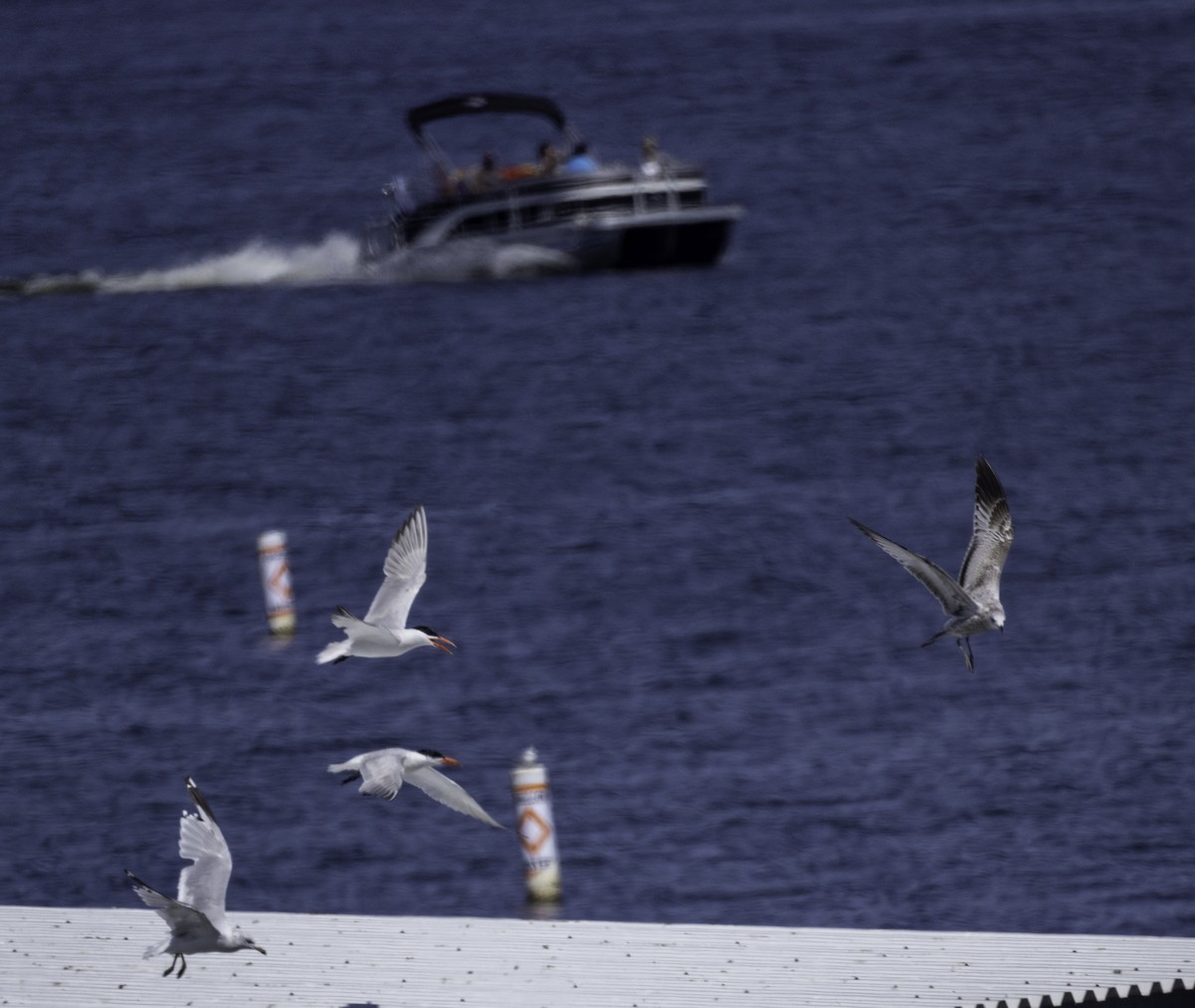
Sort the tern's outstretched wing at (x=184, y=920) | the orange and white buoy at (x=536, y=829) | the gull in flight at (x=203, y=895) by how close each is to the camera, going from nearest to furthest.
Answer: the tern's outstretched wing at (x=184, y=920) → the gull in flight at (x=203, y=895) → the orange and white buoy at (x=536, y=829)

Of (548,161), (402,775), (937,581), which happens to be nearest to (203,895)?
(402,775)

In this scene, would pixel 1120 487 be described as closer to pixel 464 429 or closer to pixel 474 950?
pixel 464 429

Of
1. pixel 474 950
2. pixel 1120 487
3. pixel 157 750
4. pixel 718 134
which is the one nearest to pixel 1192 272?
pixel 1120 487

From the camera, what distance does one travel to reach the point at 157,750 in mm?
22719

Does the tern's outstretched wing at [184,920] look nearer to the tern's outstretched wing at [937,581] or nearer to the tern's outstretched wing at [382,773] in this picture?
the tern's outstretched wing at [382,773]

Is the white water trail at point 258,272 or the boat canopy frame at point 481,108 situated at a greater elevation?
the boat canopy frame at point 481,108

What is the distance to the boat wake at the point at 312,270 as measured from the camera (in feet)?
156

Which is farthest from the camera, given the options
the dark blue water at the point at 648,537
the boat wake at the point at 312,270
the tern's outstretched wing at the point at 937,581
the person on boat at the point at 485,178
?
the boat wake at the point at 312,270

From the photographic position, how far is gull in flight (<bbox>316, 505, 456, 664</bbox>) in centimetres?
1075

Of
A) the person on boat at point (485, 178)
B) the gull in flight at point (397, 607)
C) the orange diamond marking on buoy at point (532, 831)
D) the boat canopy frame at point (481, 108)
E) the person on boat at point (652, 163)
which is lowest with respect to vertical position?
the person on boat at point (485, 178)

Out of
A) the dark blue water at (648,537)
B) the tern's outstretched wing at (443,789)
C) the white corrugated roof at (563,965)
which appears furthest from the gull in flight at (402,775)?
the dark blue water at (648,537)

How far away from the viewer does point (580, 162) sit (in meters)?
44.1

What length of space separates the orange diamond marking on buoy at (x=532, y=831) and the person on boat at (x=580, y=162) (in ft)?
96.1

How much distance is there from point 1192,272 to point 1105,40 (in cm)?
4558
